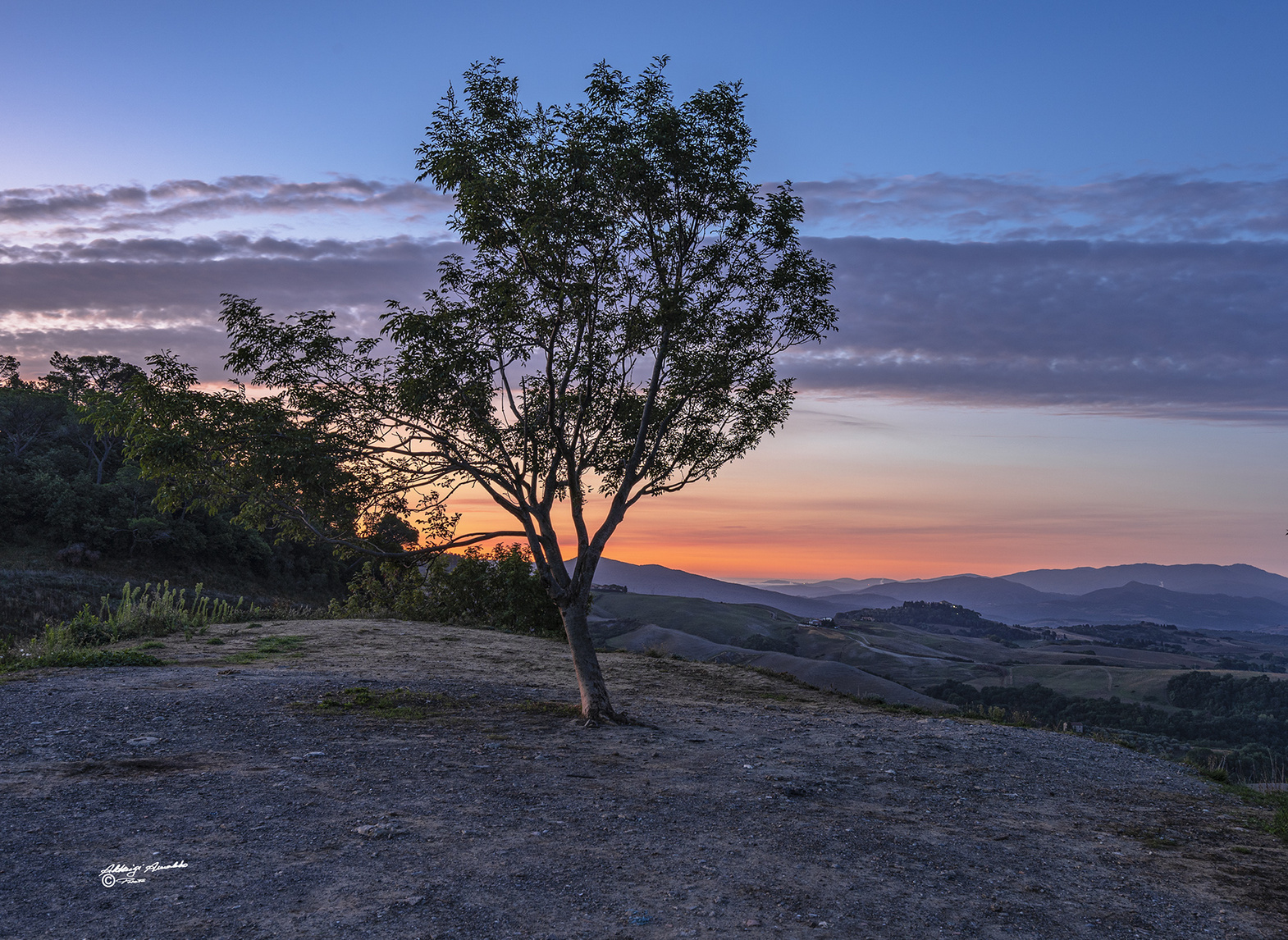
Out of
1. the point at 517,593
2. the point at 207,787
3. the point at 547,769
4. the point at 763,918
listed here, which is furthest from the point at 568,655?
the point at 763,918

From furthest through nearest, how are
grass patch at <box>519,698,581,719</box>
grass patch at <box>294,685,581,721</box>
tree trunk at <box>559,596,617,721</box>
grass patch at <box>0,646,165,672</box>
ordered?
1. grass patch at <box>0,646,165,672</box>
2. grass patch at <box>519,698,581,719</box>
3. tree trunk at <box>559,596,617,721</box>
4. grass patch at <box>294,685,581,721</box>

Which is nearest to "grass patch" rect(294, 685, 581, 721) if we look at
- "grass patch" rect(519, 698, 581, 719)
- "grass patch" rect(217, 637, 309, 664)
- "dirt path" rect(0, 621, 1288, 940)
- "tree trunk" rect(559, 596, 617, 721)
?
"grass patch" rect(519, 698, 581, 719)

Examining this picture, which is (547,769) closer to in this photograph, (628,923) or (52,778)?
(628,923)

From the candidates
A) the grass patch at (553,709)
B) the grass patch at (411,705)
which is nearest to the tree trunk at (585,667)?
the grass patch at (553,709)

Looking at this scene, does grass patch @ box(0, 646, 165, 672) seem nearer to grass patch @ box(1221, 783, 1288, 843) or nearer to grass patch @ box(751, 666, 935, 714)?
grass patch @ box(751, 666, 935, 714)

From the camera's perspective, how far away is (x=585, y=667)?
1538cm

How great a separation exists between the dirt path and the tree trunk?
606 millimetres

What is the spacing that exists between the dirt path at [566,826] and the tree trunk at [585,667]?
1.99 feet

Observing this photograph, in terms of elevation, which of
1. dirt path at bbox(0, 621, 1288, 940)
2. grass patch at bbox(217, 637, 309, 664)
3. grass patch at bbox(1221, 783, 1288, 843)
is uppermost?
dirt path at bbox(0, 621, 1288, 940)

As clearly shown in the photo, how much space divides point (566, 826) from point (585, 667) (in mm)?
6609

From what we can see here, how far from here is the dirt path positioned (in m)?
6.51

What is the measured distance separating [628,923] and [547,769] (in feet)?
16.9

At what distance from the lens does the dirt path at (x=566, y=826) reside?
6.51 meters

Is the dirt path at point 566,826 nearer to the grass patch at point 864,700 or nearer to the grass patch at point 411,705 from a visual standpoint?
the grass patch at point 411,705
